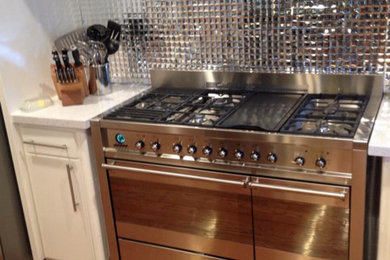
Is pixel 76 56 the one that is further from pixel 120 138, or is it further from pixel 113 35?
pixel 120 138

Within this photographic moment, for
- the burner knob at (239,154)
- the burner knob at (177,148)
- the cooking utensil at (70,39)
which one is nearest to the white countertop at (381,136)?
the burner knob at (239,154)

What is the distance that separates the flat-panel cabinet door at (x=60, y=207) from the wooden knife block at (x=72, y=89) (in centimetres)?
28

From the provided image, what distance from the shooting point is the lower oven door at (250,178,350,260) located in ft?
5.88

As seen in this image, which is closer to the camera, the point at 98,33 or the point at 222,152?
the point at 222,152

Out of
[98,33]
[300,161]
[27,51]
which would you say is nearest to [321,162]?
[300,161]

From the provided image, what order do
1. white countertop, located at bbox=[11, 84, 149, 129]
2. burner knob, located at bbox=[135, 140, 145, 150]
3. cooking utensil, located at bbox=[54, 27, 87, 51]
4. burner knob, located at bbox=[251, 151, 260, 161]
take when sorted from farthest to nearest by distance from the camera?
cooking utensil, located at bbox=[54, 27, 87, 51]
white countertop, located at bbox=[11, 84, 149, 129]
burner knob, located at bbox=[135, 140, 145, 150]
burner knob, located at bbox=[251, 151, 260, 161]

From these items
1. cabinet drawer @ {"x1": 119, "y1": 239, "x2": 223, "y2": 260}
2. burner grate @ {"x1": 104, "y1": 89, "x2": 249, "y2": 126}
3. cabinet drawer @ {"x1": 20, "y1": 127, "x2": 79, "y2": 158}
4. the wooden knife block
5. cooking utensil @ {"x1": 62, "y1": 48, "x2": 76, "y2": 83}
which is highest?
cooking utensil @ {"x1": 62, "y1": 48, "x2": 76, "y2": 83}

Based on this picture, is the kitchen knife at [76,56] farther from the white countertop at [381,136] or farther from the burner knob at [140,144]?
the white countertop at [381,136]

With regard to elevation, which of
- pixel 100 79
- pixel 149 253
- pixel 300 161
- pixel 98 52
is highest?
pixel 98 52

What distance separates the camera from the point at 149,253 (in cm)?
224

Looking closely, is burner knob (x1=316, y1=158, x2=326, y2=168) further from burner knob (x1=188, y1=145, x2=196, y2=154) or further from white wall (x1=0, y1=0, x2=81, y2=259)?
white wall (x1=0, y1=0, x2=81, y2=259)

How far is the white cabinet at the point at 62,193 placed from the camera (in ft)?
7.37

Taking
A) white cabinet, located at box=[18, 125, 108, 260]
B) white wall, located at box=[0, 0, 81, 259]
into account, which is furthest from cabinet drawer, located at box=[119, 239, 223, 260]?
white wall, located at box=[0, 0, 81, 259]

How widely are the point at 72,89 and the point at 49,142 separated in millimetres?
267
